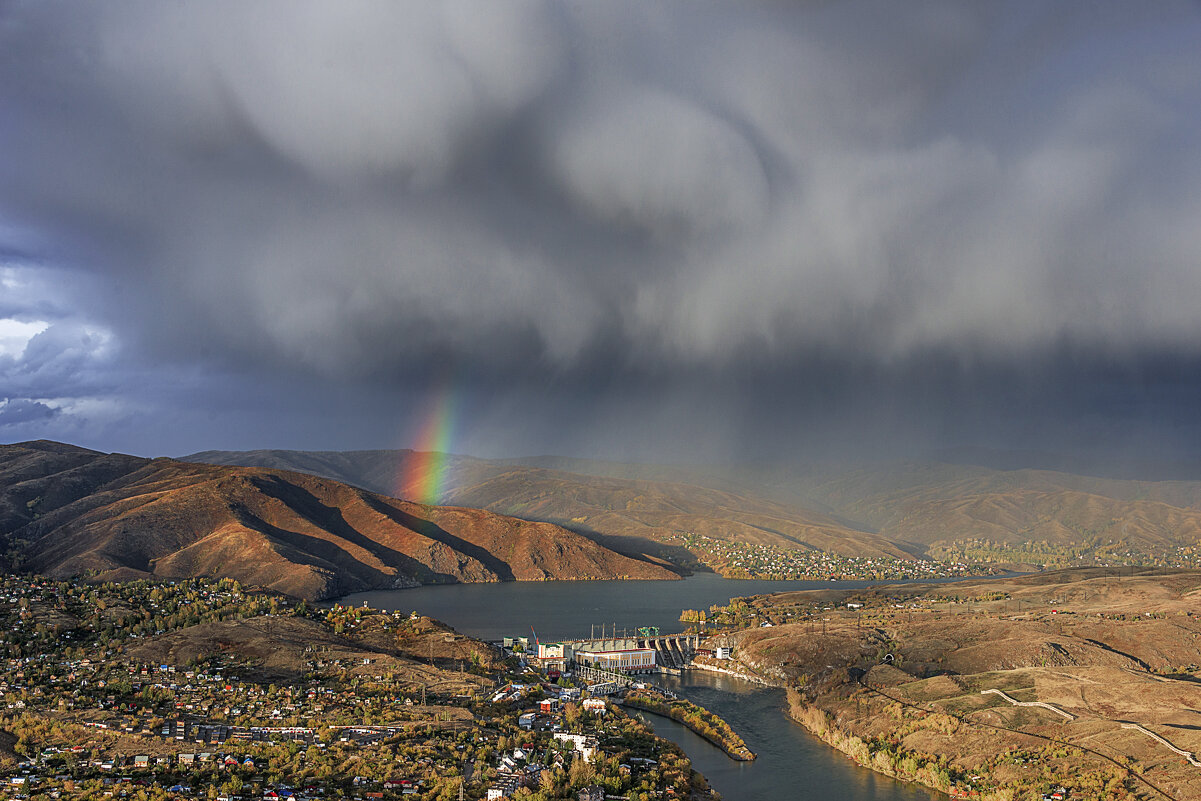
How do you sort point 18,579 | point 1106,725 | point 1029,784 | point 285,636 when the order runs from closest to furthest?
point 1029,784, point 1106,725, point 285,636, point 18,579

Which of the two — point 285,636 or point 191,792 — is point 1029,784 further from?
point 285,636

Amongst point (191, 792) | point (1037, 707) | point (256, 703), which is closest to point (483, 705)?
point (256, 703)

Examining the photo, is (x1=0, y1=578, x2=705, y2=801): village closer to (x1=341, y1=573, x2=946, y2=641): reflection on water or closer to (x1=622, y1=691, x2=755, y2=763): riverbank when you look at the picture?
(x1=622, y1=691, x2=755, y2=763): riverbank

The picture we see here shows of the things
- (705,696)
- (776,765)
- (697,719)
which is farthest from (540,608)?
(776,765)

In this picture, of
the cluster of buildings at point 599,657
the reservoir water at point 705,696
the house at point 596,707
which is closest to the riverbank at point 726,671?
the reservoir water at point 705,696

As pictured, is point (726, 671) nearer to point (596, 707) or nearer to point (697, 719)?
point (697, 719)
